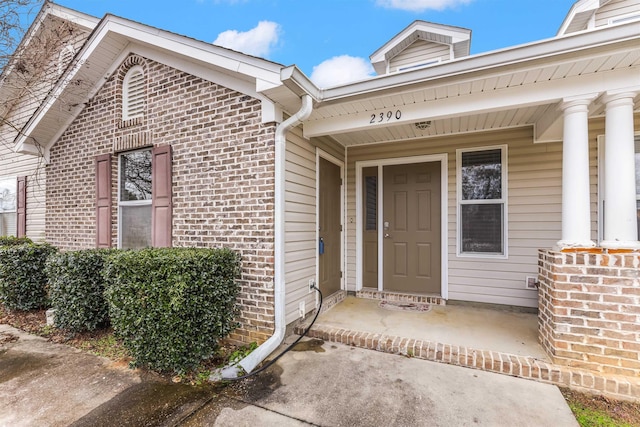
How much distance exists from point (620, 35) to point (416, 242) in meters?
2.87

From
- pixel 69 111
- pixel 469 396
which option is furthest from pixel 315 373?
pixel 69 111

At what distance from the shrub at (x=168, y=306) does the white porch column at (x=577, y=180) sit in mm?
3094

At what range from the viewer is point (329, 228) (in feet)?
13.7

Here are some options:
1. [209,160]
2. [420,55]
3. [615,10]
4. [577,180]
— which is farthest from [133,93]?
[615,10]

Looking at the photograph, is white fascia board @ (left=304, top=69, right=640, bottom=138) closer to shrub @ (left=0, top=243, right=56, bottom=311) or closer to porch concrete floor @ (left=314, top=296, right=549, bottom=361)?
porch concrete floor @ (left=314, top=296, right=549, bottom=361)

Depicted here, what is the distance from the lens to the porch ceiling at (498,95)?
2299 mm

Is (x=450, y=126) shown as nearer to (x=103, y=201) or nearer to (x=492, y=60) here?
(x=492, y=60)

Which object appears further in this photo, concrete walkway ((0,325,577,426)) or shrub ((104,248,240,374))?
shrub ((104,248,240,374))

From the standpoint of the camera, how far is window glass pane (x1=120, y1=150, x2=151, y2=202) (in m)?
4.03

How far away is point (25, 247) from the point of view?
4312 millimetres

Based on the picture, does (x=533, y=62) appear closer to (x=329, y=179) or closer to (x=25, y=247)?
(x=329, y=179)

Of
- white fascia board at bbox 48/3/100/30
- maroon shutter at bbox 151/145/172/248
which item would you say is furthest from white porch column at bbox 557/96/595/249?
white fascia board at bbox 48/3/100/30

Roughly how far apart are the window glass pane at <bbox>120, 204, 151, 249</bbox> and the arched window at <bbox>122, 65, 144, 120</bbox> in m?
1.27

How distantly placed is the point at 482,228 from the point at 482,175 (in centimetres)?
71
